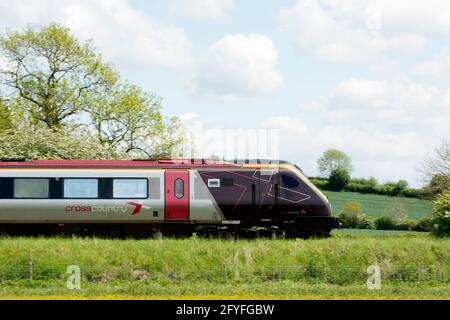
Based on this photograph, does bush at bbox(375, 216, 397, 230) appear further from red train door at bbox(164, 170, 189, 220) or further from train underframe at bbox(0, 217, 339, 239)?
red train door at bbox(164, 170, 189, 220)

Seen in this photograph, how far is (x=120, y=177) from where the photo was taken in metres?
33.8

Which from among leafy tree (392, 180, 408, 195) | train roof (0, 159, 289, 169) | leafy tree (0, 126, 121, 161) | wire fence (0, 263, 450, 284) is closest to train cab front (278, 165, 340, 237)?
train roof (0, 159, 289, 169)

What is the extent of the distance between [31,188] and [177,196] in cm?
618

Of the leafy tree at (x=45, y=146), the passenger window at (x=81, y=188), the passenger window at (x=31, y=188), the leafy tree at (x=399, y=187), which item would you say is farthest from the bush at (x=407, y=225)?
the passenger window at (x=31, y=188)

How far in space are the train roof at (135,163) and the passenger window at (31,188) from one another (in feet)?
2.08

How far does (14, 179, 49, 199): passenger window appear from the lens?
33844mm

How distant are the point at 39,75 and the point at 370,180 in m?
36.9

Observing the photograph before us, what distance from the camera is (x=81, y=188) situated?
33.8 meters

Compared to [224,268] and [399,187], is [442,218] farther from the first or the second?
[399,187]

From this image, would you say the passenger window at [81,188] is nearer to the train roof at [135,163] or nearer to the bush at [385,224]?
the train roof at [135,163]

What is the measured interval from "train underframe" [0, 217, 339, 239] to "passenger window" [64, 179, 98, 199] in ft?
4.19

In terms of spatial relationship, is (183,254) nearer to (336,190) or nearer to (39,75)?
(39,75)

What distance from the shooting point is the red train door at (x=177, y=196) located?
33750 millimetres
